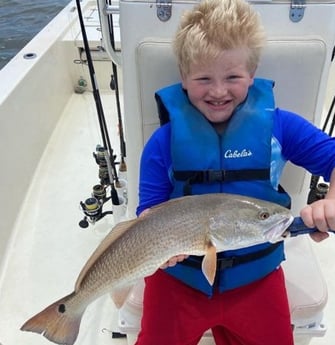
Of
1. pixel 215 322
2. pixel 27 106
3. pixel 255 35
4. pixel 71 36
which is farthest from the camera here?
pixel 71 36

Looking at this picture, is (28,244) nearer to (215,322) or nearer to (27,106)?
(27,106)

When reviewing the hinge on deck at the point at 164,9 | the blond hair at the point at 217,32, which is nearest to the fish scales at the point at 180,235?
the blond hair at the point at 217,32

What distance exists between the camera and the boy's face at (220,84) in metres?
1.16

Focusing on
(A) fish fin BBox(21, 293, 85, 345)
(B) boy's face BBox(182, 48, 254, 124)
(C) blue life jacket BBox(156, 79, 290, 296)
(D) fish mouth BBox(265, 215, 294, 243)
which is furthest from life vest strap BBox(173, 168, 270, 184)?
(A) fish fin BBox(21, 293, 85, 345)

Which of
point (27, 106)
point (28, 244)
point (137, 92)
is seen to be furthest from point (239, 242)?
point (27, 106)

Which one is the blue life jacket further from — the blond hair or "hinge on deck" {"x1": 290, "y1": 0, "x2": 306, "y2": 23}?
"hinge on deck" {"x1": 290, "y1": 0, "x2": 306, "y2": 23}

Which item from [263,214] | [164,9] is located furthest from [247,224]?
[164,9]

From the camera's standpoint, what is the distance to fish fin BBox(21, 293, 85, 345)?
1.07m

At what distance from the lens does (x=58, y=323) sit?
3.54ft

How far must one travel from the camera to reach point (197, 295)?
1284mm

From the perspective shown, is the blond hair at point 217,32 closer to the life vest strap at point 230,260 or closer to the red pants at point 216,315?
the life vest strap at point 230,260

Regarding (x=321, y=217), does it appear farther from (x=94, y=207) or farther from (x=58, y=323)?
(x=94, y=207)

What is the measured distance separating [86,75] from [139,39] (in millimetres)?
2238

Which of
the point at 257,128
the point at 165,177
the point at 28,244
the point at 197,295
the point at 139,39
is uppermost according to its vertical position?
the point at 139,39
